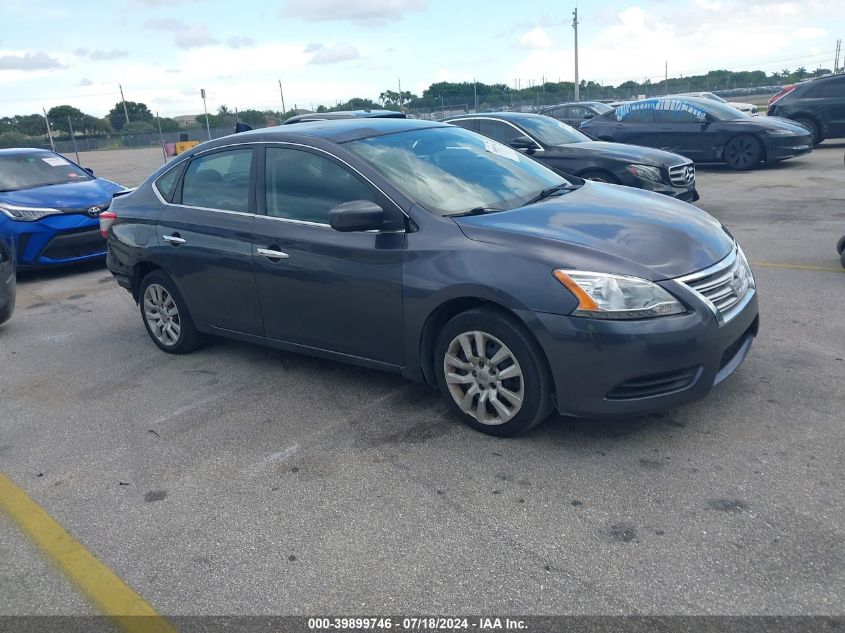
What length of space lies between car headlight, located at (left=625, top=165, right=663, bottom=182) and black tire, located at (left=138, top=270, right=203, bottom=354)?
Result: 6192 millimetres

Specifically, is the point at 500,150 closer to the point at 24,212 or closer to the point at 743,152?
the point at 24,212

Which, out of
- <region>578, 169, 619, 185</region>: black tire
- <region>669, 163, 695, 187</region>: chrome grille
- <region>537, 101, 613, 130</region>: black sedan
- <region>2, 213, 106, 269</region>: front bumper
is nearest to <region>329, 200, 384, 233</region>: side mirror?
<region>2, 213, 106, 269</region>: front bumper

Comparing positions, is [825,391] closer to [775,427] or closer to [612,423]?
[775,427]

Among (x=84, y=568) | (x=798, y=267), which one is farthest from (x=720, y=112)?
(x=84, y=568)

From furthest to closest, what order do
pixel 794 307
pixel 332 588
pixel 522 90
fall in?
pixel 522 90
pixel 794 307
pixel 332 588

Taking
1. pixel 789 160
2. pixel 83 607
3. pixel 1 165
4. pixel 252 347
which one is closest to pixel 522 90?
pixel 789 160

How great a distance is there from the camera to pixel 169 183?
225 inches

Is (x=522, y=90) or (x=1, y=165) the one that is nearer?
(x=1, y=165)

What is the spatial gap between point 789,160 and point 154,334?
14.5 meters

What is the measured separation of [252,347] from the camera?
19.6 feet

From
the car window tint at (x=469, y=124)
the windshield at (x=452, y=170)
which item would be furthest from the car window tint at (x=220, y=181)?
the car window tint at (x=469, y=124)

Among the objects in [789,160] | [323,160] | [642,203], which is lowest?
[789,160]

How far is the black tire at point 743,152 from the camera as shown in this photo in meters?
14.6

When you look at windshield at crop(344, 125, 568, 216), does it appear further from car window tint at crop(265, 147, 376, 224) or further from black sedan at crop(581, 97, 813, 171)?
black sedan at crop(581, 97, 813, 171)
